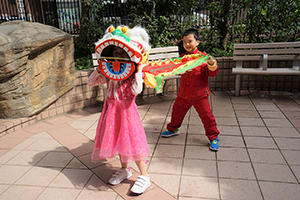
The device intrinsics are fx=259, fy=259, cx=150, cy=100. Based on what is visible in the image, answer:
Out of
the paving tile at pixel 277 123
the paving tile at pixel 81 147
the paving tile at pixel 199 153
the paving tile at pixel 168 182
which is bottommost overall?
the paving tile at pixel 168 182

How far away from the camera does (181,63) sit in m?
3.31

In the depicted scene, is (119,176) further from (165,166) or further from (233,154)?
(233,154)

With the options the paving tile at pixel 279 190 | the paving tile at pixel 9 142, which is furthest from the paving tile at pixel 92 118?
the paving tile at pixel 279 190

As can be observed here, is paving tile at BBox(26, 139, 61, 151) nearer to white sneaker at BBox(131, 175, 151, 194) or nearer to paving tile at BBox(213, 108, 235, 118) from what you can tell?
white sneaker at BBox(131, 175, 151, 194)

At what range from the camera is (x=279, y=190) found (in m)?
2.61

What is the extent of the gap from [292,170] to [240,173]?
1.95 feet

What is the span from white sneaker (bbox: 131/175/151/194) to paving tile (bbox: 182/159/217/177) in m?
0.48

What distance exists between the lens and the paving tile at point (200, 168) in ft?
9.66

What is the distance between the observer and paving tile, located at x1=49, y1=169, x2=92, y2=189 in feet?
9.23

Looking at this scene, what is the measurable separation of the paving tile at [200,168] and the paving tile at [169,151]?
0.64 feet

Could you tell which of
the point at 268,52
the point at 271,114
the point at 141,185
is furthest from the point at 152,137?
the point at 268,52

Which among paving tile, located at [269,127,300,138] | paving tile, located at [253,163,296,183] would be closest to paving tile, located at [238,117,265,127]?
paving tile, located at [269,127,300,138]

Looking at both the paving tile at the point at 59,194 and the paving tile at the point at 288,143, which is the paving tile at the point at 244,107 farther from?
the paving tile at the point at 59,194

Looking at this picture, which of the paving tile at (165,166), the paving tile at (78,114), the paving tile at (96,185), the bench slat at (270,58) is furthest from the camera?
the bench slat at (270,58)
